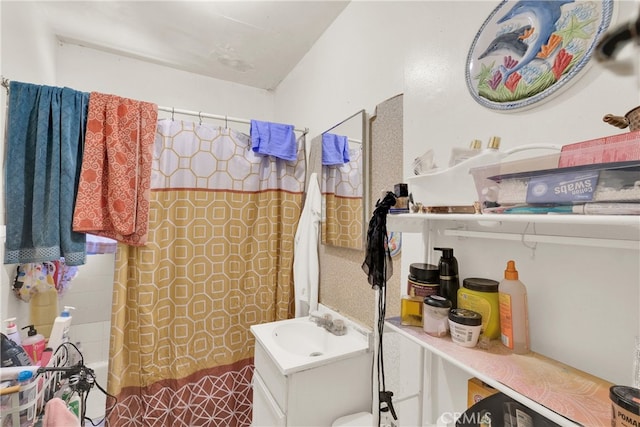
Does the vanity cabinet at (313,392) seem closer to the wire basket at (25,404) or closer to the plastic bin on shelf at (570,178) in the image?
the wire basket at (25,404)

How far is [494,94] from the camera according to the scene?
755 millimetres

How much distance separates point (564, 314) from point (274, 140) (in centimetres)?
160

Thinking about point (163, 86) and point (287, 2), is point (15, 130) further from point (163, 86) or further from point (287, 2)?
point (287, 2)

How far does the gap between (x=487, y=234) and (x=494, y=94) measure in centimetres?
39

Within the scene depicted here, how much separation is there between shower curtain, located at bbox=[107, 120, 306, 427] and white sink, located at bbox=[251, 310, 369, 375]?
1.30 feet

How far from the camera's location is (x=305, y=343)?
1439mm

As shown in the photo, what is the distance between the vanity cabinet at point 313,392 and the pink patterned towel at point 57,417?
0.67m

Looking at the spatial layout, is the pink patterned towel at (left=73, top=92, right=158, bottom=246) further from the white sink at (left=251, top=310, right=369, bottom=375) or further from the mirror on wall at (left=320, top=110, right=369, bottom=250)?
the mirror on wall at (left=320, top=110, right=369, bottom=250)

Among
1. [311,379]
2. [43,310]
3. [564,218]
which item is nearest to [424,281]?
[564,218]

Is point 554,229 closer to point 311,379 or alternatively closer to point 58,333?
point 311,379

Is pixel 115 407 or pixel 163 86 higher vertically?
pixel 163 86

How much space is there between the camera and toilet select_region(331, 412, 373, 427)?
1104 millimetres

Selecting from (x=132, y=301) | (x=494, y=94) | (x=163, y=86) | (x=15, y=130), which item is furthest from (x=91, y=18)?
(x=494, y=94)

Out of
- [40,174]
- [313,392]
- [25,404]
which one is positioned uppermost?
[40,174]
